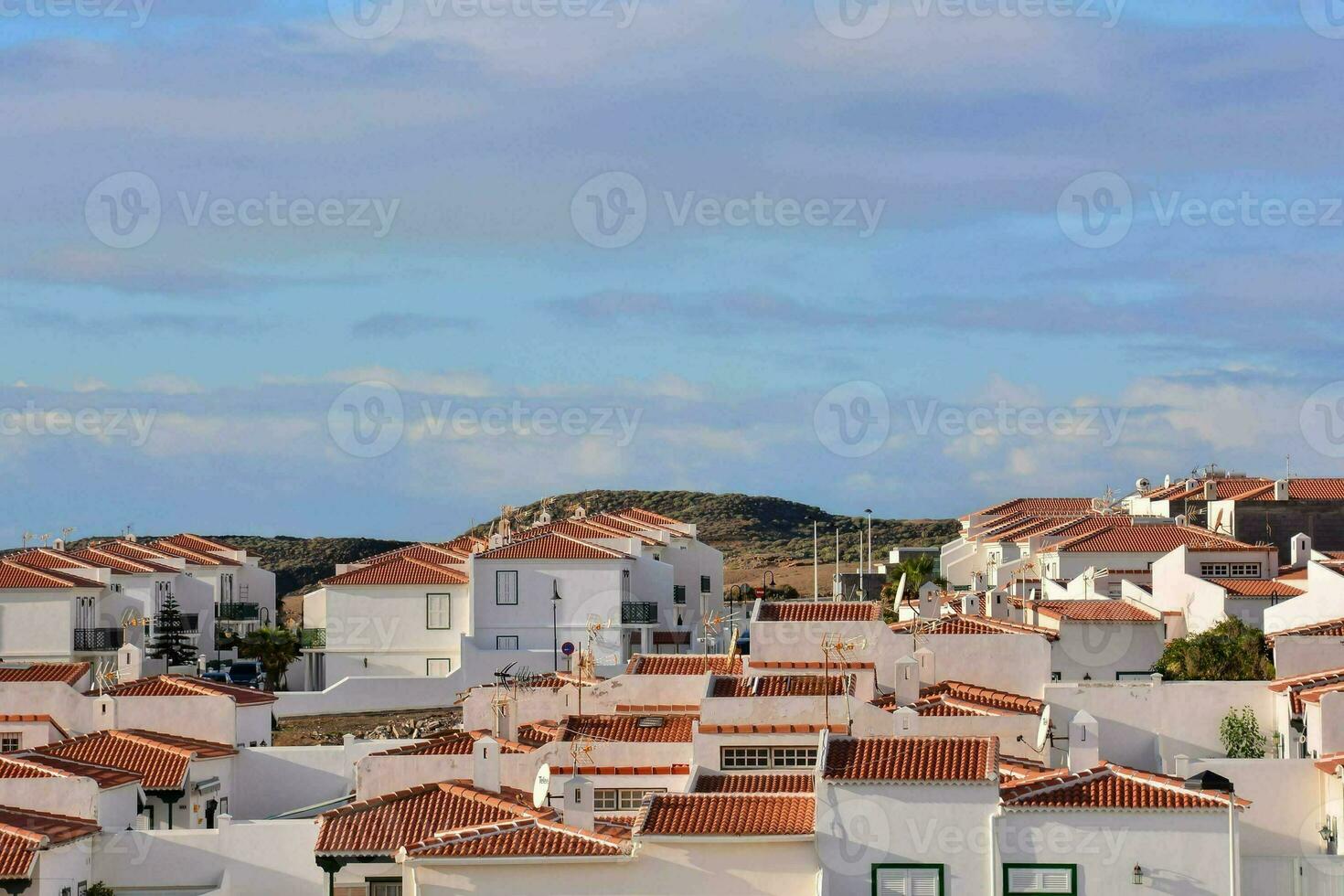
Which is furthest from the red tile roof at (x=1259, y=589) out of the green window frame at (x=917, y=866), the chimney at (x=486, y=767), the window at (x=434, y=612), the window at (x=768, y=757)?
the green window frame at (x=917, y=866)

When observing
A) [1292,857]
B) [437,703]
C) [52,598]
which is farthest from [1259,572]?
[52,598]

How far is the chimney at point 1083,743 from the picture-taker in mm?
33812

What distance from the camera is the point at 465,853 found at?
3044cm

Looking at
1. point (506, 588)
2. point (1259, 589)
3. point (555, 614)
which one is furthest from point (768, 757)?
point (506, 588)

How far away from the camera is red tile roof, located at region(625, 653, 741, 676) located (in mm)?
44625

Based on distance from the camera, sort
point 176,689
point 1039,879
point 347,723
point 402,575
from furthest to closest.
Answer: point 402,575
point 347,723
point 176,689
point 1039,879

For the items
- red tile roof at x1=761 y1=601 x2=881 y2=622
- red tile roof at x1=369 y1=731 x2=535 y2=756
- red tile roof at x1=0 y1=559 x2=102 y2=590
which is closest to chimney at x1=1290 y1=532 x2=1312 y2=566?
red tile roof at x1=761 y1=601 x2=881 y2=622

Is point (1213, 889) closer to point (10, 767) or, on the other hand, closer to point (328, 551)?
point (10, 767)

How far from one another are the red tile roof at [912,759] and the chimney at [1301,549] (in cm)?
3782

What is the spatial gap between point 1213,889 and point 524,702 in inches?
745

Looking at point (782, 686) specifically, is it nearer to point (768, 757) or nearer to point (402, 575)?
point (768, 757)

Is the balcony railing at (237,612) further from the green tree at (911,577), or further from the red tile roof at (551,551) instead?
the green tree at (911,577)

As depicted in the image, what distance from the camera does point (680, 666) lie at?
4525 cm

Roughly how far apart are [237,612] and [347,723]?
2133cm
